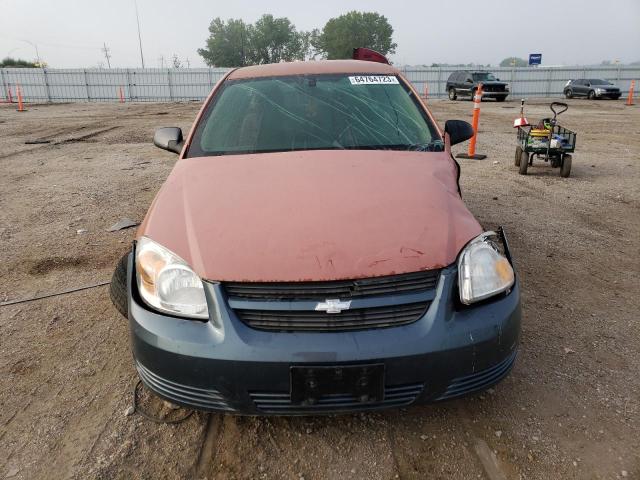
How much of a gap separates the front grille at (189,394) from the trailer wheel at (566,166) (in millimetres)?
6954

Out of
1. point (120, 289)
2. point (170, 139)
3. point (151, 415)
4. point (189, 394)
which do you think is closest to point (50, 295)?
point (120, 289)

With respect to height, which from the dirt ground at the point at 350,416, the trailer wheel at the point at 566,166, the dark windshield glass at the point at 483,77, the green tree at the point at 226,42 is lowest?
the dirt ground at the point at 350,416

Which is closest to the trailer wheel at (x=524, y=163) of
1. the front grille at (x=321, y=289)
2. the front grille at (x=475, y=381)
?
the front grille at (x=475, y=381)

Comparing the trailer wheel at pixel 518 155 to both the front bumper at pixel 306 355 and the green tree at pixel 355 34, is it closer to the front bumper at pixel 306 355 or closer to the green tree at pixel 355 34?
the front bumper at pixel 306 355

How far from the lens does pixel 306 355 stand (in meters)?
1.65

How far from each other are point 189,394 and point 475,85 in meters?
26.8

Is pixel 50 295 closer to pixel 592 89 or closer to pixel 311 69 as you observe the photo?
pixel 311 69

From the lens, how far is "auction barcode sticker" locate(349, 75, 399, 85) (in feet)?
10.7

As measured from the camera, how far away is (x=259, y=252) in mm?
1847

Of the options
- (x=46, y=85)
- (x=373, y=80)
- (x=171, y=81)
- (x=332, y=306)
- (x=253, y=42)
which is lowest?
(x=332, y=306)

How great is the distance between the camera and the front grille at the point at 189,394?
177cm

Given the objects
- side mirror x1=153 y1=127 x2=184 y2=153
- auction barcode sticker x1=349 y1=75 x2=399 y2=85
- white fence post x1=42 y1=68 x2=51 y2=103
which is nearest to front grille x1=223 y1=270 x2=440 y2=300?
side mirror x1=153 y1=127 x2=184 y2=153

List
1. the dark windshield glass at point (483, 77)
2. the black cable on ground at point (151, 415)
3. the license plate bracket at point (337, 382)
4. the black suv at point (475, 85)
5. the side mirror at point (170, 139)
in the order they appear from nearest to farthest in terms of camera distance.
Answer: the license plate bracket at point (337, 382)
the black cable on ground at point (151, 415)
the side mirror at point (170, 139)
the black suv at point (475, 85)
the dark windshield glass at point (483, 77)

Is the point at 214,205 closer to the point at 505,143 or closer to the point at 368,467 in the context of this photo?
the point at 368,467
